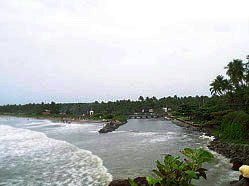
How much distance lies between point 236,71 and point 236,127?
87.1ft

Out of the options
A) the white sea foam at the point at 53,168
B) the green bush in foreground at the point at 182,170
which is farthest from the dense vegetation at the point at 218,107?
the green bush in foreground at the point at 182,170

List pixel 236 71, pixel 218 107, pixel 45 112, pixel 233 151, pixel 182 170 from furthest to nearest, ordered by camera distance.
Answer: pixel 45 112 < pixel 236 71 < pixel 218 107 < pixel 233 151 < pixel 182 170

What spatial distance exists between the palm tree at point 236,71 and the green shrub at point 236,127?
22.1m

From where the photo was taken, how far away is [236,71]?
59781 millimetres

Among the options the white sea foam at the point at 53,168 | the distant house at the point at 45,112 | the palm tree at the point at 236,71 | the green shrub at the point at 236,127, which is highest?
the palm tree at the point at 236,71

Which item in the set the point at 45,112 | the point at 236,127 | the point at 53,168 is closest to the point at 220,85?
the point at 236,127

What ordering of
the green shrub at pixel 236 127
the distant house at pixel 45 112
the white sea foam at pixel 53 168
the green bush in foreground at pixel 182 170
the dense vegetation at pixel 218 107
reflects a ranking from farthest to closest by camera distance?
the distant house at pixel 45 112 → the dense vegetation at pixel 218 107 → the green shrub at pixel 236 127 → the white sea foam at pixel 53 168 → the green bush in foreground at pixel 182 170

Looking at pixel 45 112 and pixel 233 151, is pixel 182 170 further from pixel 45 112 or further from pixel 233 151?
pixel 45 112

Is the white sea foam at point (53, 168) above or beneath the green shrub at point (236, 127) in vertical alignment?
beneath

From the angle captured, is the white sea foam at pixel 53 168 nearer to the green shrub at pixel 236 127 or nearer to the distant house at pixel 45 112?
the green shrub at pixel 236 127

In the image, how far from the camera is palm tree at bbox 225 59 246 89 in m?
59.7

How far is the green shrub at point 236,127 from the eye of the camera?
3392cm

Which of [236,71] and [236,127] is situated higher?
[236,71]

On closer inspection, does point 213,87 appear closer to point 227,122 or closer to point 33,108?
point 227,122
